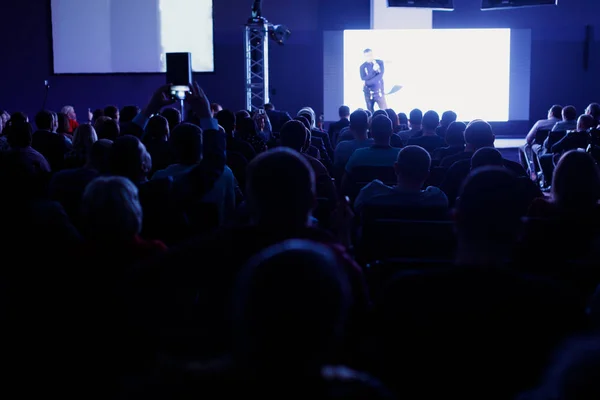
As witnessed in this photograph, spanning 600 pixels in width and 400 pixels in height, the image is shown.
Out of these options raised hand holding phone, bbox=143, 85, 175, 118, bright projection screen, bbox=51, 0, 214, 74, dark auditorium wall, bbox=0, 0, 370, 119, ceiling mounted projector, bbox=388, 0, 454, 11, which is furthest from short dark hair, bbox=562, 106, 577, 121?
raised hand holding phone, bbox=143, 85, 175, 118

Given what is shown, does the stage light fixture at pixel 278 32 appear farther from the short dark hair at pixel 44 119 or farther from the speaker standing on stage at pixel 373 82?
the short dark hair at pixel 44 119

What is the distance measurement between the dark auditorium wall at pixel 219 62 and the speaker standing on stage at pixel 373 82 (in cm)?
121

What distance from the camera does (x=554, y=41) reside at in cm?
1393

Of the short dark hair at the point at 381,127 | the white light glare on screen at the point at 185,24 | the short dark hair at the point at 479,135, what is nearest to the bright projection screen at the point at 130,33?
the white light glare on screen at the point at 185,24

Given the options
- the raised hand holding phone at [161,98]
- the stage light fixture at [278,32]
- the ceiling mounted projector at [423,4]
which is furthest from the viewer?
the stage light fixture at [278,32]

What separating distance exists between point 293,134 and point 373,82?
8.38 metres

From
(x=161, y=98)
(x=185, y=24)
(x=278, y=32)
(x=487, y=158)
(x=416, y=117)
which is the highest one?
(x=185, y=24)

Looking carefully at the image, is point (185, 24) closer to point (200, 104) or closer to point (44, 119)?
point (44, 119)

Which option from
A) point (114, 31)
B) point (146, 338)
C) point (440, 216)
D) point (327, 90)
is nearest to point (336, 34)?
point (327, 90)

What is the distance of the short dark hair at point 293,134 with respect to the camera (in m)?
4.84

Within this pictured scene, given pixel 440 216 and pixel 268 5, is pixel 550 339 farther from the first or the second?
pixel 268 5

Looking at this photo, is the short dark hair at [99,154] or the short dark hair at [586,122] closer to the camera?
the short dark hair at [99,154]

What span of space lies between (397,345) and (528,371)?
301mm

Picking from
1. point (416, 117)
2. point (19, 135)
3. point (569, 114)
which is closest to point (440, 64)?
point (569, 114)
